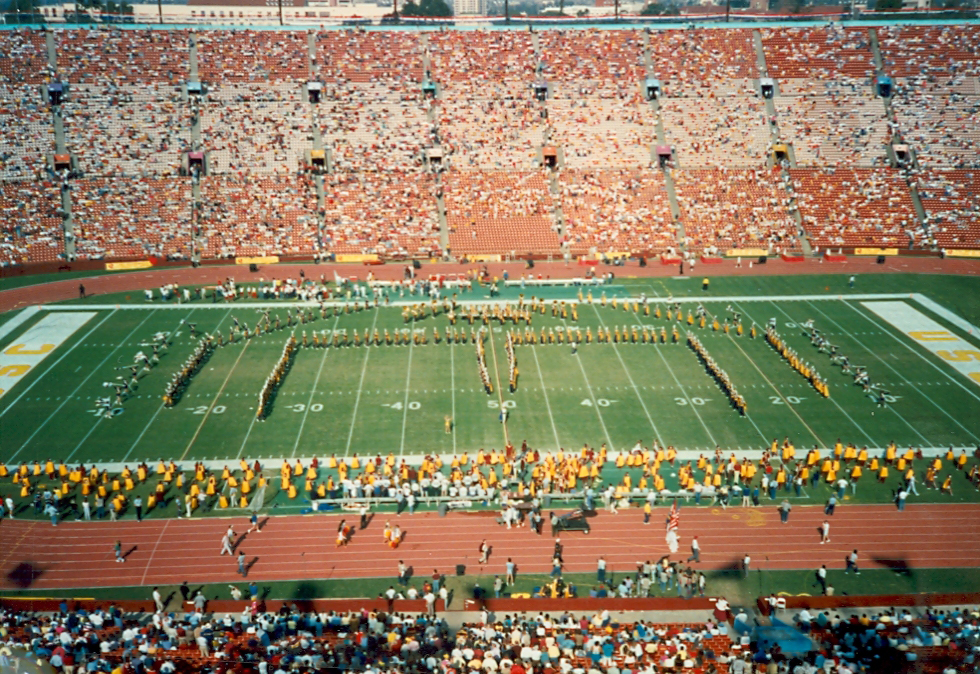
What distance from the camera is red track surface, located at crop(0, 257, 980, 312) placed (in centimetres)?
4697

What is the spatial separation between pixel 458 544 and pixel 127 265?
106 feet

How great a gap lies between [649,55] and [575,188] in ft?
50.6

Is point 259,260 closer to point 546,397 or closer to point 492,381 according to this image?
point 492,381

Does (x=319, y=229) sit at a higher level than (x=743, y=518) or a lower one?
higher

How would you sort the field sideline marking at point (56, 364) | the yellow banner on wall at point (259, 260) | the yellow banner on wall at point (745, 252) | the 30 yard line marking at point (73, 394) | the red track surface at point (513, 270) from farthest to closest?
the yellow banner on wall at point (745, 252) → the yellow banner on wall at point (259, 260) → the red track surface at point (513, 270) → the field sideline marking at point (56, 364) → the 30 yard line marking at point (73, 394)

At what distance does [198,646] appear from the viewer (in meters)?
19.7

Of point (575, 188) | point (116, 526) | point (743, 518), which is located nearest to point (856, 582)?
point (743, 518)

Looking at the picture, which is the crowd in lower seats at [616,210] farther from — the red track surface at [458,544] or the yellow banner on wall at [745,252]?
the red track surface at [458,544]

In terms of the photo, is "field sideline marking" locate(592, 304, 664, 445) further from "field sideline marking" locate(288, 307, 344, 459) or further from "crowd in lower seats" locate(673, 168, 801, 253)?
"crowd in lower seats" locate(673, 168, 801, 253)

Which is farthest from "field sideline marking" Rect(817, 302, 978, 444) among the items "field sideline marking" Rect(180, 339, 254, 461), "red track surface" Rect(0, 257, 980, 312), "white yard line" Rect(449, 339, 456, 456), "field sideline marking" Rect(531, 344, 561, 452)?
"field sideline marking" Rect(180, 339, 254, 461)

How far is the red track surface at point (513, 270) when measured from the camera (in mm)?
46969

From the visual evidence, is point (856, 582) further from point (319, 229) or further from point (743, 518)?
point (319, 229)

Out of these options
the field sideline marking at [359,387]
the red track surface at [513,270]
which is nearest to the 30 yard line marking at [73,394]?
the red track surface at [513,270]

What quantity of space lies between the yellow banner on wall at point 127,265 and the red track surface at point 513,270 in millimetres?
687
